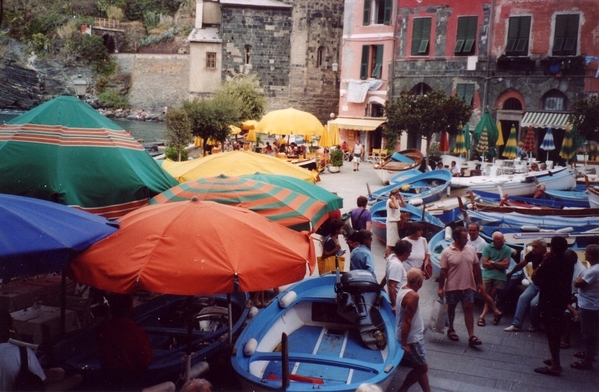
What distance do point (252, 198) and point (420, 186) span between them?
11.7 metres

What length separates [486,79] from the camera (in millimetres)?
27453

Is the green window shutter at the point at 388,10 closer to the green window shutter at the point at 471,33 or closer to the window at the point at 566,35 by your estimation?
the green window shutter at the point at 471,33

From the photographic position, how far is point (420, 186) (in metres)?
18.6

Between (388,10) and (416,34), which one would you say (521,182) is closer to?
(416,34)

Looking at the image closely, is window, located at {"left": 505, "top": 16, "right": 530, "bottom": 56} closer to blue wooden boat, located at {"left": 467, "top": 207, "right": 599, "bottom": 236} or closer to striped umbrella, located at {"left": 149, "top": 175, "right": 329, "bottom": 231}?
blue wooden boat, located at {"left": 467, "top": 207, "right": 599, "bottom": 236}

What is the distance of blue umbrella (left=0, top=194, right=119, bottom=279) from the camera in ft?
16.2

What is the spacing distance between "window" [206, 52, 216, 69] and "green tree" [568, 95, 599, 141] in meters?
23.6

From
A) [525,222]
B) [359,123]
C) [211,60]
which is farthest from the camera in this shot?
[211,60]

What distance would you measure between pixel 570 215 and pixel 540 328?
3.97 metres

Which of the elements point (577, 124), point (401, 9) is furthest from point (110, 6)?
point (577, 124)

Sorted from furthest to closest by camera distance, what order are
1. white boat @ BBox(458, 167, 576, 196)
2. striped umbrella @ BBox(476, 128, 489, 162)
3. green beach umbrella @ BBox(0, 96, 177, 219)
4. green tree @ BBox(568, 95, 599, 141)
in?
striped umbrella @ BBox(476, 128, 489, 162) → green tree @ BBox(568, 95, 599, 141) → white boat @ BBox(458, 167, 576, 196) → green beach umbrella @ BBox(0, 96, 177, 219)

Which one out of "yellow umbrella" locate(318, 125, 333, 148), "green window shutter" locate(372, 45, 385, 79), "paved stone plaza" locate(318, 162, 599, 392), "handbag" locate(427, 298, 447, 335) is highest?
"green window shutter" locate(372, 45, 385, 79)

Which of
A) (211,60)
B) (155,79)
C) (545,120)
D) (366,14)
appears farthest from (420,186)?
(155,79)

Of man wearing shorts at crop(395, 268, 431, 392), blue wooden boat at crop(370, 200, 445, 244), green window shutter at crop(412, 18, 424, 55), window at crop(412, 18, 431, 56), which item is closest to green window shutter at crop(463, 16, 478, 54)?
window at crop(412, 18, 431, 56)
